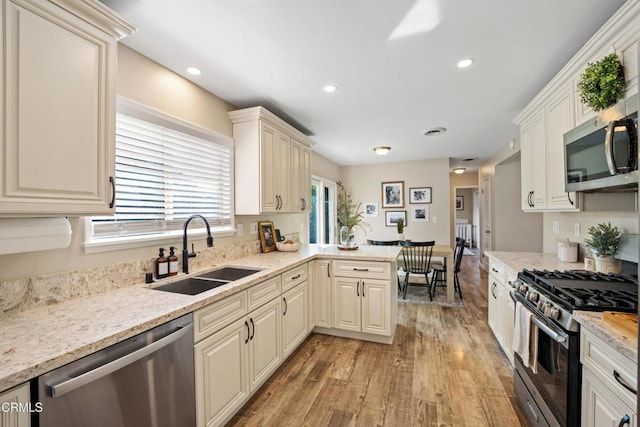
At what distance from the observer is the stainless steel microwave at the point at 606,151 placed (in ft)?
4.29

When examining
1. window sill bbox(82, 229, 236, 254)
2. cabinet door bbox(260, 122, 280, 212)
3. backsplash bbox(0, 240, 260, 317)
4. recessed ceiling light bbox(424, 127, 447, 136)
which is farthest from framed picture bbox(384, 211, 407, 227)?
backsplash bbox(0, 240, 260, 317)

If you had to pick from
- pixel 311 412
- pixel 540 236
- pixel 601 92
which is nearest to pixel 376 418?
pixel 311 412

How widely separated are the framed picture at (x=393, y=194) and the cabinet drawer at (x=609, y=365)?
483 cm

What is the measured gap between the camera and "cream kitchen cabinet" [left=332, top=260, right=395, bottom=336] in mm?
2787

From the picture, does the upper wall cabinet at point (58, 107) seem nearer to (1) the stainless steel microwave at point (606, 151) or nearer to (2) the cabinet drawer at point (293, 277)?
(2) the cabinet drawer at point (293, 277)

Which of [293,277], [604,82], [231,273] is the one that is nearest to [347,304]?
[293,277]

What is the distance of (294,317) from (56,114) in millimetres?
2145

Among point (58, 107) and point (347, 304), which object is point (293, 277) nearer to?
point (347, 304)

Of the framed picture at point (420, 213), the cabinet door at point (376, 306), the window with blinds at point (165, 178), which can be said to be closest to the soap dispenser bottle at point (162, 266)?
the window with blinds at point (165, 178)

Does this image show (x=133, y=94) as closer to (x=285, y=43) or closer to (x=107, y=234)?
(x=107, y=234)

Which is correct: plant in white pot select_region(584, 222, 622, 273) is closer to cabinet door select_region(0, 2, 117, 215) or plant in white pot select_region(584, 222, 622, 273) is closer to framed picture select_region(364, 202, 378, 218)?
cabinet door select_region(0, 2, 117, 215)

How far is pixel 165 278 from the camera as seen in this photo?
76.2 inches

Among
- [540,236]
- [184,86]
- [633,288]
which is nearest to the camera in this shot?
[633,288]

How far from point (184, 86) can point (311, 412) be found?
104 inches
